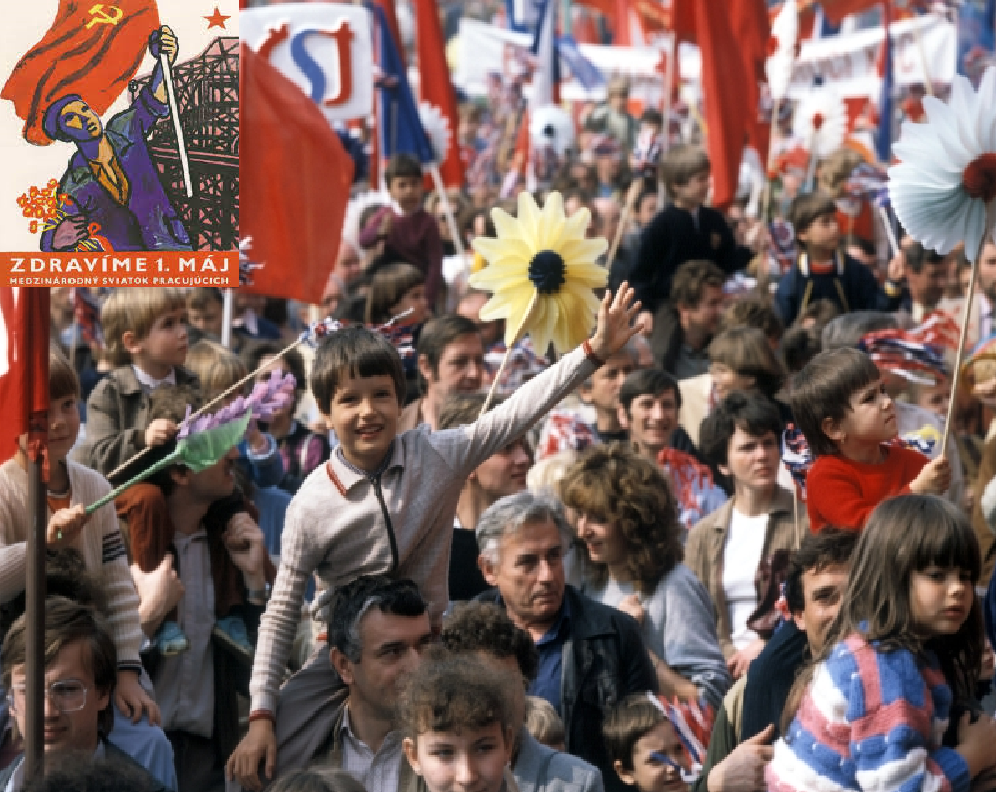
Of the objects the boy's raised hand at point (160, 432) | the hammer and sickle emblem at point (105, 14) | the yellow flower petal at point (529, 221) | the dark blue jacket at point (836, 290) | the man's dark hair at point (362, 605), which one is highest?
the hammer and sickle emblem at point (105, 14)

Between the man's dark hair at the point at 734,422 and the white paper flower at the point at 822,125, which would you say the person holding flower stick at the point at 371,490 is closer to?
the man's dark hair at the point at 734,422

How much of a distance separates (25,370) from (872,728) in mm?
1993

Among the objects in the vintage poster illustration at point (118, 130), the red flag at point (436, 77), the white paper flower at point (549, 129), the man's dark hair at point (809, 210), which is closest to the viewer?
the vintage poster illustration at point (118, 130)

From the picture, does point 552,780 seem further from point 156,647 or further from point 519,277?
point 156,647

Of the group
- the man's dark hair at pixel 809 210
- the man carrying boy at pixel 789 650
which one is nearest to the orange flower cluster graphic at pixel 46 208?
the man carrying boy at pixel 789 650

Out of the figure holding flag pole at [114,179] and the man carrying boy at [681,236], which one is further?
the man carrying boy at [681,236]

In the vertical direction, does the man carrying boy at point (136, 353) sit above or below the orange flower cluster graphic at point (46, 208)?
below

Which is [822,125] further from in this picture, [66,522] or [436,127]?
[66,522]

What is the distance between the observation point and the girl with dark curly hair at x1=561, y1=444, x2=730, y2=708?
559 centimetres

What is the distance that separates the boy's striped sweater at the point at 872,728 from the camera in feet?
11.6

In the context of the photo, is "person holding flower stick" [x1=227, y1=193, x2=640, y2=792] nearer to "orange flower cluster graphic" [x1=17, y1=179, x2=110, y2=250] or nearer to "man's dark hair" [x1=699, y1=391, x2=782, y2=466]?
"orange flower cluster graphic" [x1=17, y1=179, x2=110, y2=250]

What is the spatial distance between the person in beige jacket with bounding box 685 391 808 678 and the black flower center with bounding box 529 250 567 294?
1434mm

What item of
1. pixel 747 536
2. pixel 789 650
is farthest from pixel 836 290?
pixel 789 650

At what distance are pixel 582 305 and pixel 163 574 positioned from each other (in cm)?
161
